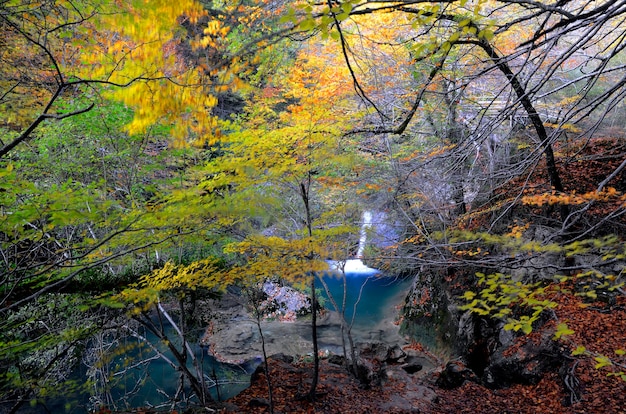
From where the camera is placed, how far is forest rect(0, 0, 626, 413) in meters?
3.42

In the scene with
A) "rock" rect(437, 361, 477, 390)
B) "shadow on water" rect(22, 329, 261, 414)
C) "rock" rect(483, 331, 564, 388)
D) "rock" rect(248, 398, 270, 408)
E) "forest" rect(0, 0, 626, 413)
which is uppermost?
"forest" rect(0, 0, 626, 413)

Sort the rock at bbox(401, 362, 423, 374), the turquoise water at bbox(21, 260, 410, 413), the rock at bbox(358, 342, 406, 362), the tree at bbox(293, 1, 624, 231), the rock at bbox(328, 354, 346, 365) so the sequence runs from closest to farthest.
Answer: the tree at bbox(293, 1, 624, 231), the turquoise water at bbox(21, 260, 410, 413), the rock at bbox(401, 362, 423, 374), the rock at bbox(328, 354, 346, 365), the rock at bbox(358, 342, 406, 362)

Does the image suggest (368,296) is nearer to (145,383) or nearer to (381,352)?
(381,352)

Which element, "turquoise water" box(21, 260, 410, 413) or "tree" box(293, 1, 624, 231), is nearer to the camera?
"tree" box(293, 1, 624, 231)

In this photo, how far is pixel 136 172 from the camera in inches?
278

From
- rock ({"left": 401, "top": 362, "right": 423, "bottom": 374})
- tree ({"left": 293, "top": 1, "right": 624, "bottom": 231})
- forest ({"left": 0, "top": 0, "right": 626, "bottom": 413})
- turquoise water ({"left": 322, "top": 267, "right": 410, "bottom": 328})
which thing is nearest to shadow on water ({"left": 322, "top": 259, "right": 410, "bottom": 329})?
turquoise water ({"left": 322, "top": 267, "right": 410, "bottom": 328})

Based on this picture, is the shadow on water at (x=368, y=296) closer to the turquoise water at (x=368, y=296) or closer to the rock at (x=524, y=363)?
the turquoise water at (x=368, y=296)

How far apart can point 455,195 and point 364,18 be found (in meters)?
4.91

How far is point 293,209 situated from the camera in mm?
8109

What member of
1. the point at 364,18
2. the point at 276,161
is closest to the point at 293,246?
the point at 276,161

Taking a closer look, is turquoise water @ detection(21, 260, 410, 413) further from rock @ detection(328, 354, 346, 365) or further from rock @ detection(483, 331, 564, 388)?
rock @ detection(483, 331, 564, 388)

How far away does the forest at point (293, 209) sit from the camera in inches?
134

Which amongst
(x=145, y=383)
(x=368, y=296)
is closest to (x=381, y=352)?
(x=368, y=296)

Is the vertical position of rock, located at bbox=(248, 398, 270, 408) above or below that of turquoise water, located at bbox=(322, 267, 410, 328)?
above
